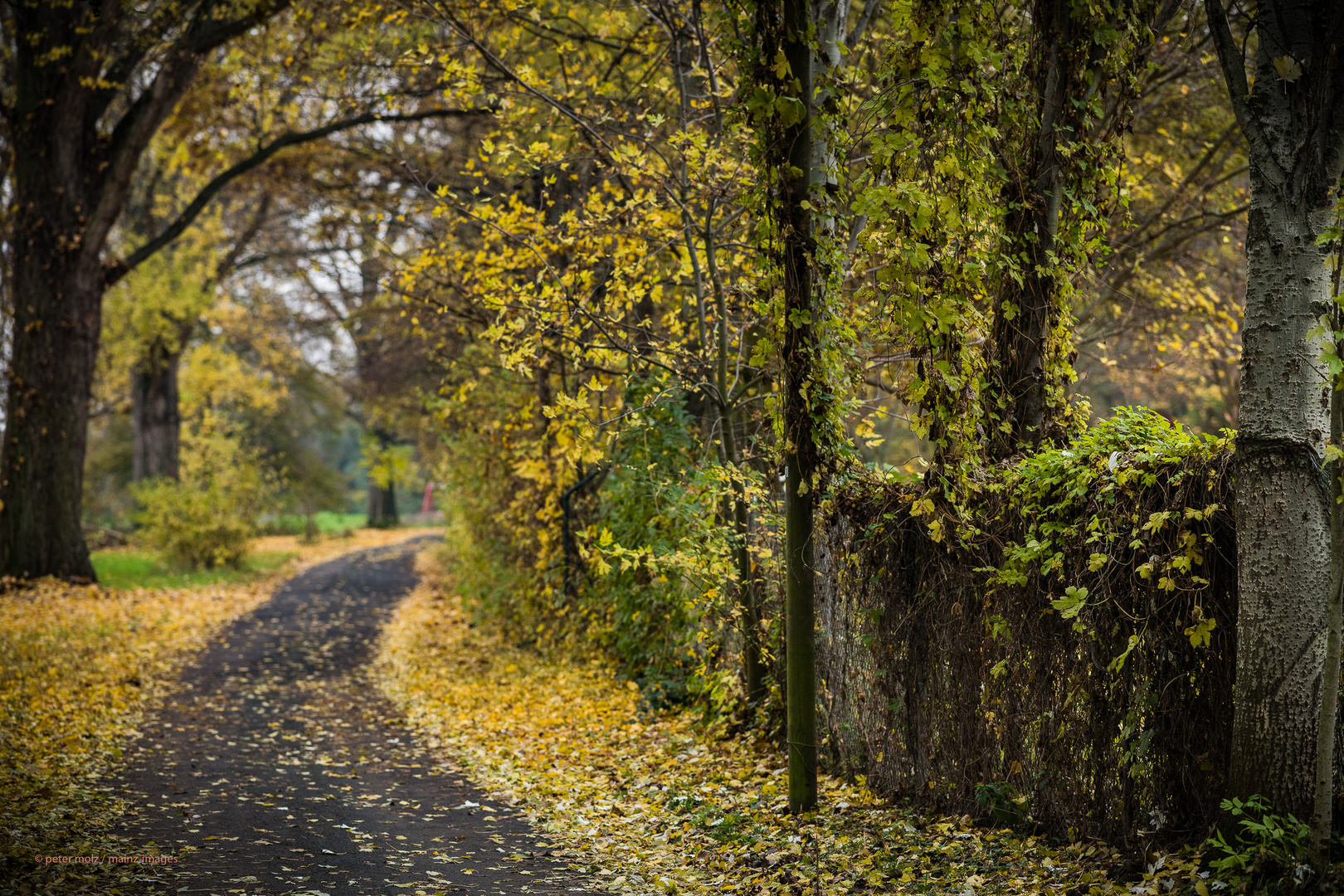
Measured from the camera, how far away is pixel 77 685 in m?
8.33

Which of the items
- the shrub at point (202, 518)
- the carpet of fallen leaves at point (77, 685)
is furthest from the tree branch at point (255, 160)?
the carpet of fallen leaves at point (77, 685)

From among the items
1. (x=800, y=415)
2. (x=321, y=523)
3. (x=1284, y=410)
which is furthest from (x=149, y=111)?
(x=321, y=523)

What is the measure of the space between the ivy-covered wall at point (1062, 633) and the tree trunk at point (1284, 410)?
6.4 inches

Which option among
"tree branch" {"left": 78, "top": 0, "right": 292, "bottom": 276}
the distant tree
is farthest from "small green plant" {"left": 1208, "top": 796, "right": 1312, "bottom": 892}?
"tree branch" {"left": 78, "top": 0, "right": 292, "bottom": 276}

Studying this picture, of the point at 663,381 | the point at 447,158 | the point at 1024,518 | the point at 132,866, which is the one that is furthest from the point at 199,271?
the point at 1024,518

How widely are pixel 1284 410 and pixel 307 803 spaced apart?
5492mm

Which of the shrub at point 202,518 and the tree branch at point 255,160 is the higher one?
the tree branch at point 255,160

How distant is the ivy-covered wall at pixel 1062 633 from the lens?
12.4ft

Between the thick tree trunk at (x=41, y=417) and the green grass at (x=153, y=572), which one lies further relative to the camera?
the green grass at (x=153, y=572)

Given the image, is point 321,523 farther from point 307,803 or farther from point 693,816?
point 693,816

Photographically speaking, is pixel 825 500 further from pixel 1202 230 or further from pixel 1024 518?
pixel 1202 230

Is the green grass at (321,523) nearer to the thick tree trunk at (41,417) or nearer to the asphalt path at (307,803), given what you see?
the thick tree trunk at (41,417)

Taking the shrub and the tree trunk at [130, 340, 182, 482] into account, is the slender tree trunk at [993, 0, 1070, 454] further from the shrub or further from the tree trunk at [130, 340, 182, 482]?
the tree trunk at [130, 340, 182, 482]

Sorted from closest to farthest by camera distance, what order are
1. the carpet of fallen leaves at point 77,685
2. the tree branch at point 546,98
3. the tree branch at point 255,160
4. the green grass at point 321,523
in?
the carpet of fallen leaves at point 77,685 → the tree branch at point 546,98 → the tree branch at point 255,160 → the green grass at point 321,523
